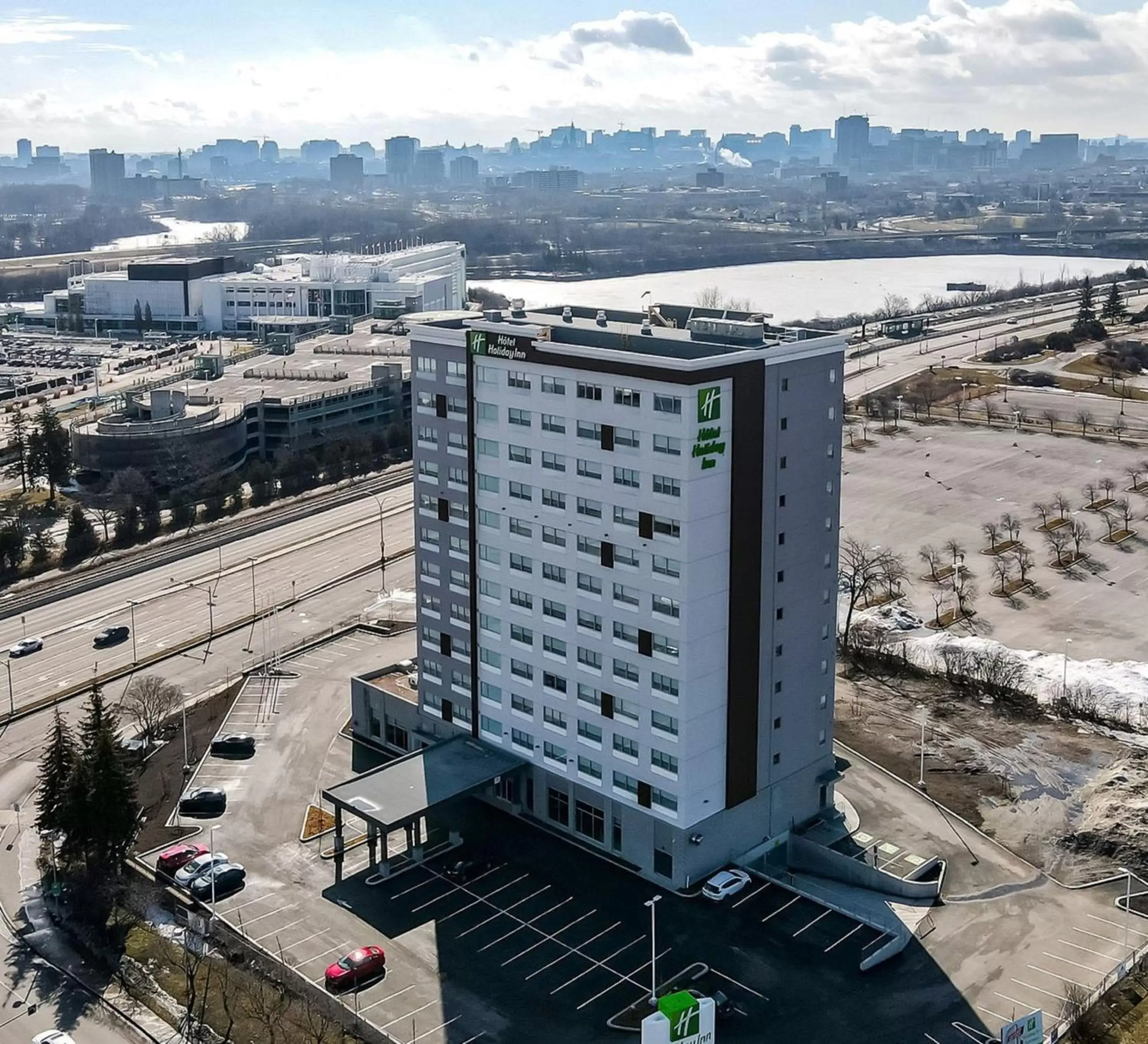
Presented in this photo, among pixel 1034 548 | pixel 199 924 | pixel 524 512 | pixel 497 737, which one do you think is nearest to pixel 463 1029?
pixel 199 924

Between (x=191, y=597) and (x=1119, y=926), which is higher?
(x=191, y=597)

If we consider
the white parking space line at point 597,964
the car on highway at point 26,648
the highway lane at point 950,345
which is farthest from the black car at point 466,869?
the highway lane at point 950,345

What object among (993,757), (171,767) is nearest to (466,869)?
(171,767)

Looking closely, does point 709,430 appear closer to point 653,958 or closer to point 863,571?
point 653,958

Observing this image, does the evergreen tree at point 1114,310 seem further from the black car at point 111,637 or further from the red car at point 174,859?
the red car at point 174,859

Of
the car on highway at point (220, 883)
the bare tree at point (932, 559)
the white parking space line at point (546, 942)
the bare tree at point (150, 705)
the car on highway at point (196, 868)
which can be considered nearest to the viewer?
the white parking space line at point (546, 942)

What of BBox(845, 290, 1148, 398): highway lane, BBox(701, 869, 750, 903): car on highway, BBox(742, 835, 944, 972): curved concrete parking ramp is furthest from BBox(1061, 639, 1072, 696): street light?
BBox(845, 290, 1148, 398): highway lane
